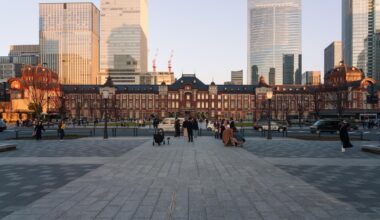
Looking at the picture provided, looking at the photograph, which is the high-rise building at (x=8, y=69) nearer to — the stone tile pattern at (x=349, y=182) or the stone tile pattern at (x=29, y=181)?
the stone tile pattern at (x=29, y=181)

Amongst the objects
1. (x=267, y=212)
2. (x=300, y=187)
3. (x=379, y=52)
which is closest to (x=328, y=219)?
(x=267, y=212)

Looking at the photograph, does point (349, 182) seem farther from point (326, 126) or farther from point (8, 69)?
point (8, 69)

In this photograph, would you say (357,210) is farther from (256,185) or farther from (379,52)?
(379,52)

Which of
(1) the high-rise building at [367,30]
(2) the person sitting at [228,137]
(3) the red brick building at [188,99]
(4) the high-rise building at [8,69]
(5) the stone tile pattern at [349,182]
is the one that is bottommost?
(5) the stone tile pattern at [349,182]

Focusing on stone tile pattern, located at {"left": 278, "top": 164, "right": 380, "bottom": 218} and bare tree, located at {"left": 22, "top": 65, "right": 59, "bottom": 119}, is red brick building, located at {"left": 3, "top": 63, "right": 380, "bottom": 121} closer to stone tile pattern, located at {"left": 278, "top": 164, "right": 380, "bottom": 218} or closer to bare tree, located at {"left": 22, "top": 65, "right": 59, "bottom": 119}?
bare tree, located at {"left": 22, "top": 65, "right": 59, "bottom": 119}

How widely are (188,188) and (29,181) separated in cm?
535

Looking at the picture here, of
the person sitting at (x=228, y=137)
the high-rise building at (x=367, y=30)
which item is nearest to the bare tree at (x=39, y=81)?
the person sitting at (x=228, y=137)

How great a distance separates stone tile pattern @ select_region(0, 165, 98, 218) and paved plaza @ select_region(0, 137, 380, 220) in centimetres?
3

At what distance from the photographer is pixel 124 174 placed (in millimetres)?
11695

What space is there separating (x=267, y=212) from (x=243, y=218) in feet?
2.41

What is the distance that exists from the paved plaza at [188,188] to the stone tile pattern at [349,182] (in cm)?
3

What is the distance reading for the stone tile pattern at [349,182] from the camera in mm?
8359

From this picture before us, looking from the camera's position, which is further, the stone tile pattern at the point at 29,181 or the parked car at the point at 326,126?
the parked car at the point at 326,126

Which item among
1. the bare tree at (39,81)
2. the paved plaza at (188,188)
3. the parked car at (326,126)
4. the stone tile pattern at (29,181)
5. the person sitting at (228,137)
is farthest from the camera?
the bare tree at (39,81)
